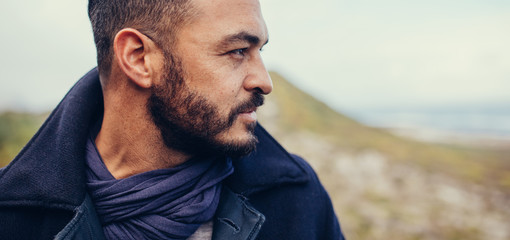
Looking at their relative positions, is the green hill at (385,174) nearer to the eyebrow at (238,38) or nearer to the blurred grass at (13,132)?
the blurred grass at (13,132)

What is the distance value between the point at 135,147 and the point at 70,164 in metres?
0.35

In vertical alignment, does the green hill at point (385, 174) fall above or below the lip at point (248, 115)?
below

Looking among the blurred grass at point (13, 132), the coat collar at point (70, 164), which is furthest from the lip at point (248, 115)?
the blurred grass at point (13, 132)

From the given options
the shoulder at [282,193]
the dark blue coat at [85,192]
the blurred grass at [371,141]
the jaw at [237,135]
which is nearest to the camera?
the dark blue coat at [85,192]

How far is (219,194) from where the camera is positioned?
2250 millimetres

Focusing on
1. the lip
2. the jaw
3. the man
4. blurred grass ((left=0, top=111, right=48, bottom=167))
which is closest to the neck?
the man

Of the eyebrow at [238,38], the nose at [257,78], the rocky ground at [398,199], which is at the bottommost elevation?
the rocky ground at [398,199]

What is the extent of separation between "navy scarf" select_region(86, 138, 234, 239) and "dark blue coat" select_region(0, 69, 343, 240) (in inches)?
3.1

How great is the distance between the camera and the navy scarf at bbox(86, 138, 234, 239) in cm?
199

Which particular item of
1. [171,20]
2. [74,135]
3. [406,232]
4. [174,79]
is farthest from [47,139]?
[406,232]

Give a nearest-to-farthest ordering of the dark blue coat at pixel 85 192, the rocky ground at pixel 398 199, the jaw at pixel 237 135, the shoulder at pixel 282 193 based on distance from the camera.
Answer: the dark blue coat at pixel 85 192
the jaw at pixel 237 135
the shoulder at pixel 282 193
the rocky ground at pixel 398 199

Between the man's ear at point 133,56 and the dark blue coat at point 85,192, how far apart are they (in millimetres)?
439

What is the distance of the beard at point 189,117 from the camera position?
2.05 meters

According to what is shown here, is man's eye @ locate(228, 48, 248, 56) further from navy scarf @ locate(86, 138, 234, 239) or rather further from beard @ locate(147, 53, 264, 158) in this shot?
navy scarf @ locate(86, 138, 234, 239)
